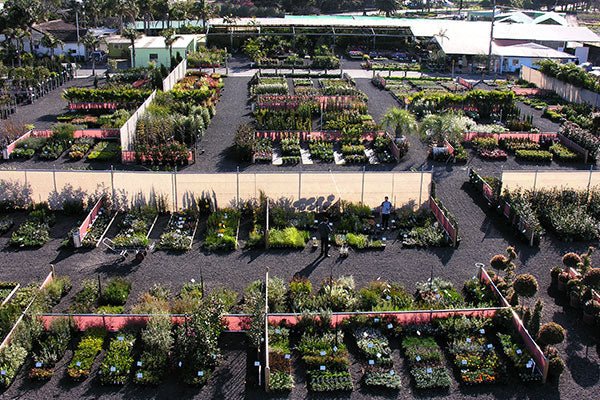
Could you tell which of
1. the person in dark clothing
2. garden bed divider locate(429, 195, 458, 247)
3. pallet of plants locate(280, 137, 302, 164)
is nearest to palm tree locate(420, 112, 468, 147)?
pallet of plants locate(280, 137, 302, 164)

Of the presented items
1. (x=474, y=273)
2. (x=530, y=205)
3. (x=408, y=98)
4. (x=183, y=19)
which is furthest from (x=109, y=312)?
(x=183, y=19)

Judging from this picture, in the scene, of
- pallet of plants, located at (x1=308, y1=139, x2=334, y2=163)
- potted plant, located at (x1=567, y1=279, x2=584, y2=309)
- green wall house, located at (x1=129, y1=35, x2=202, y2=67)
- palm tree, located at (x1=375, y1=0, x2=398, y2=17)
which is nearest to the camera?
potted plant, located at (x1=567, y1=279, x2=584, y2=309)

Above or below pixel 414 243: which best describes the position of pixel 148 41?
above

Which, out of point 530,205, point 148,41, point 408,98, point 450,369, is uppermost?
point 148,41

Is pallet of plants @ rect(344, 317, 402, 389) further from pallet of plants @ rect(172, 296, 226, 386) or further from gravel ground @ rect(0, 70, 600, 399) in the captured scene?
pallet of plants @ rect(172, 296, 226, 386)

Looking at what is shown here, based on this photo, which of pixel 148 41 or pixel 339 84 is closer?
pixel 339 84

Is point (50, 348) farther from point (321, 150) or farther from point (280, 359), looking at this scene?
point (321, 150)

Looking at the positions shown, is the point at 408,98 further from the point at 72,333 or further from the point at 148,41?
the point at 72,333
